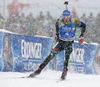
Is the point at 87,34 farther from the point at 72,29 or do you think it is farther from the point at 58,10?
the point at 72,29

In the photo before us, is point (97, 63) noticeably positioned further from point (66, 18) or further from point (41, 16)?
point (66, 18)

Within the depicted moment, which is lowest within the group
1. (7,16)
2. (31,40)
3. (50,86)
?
(50,86)

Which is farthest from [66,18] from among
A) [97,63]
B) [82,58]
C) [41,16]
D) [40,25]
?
[41,16]

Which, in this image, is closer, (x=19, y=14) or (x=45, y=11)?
(x=19, y=14)

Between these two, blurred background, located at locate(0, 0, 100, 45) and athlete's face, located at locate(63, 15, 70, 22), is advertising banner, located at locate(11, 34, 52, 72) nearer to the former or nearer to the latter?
blurred background, located at locate(0, 0, 100, 45)

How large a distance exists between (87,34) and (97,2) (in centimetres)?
421

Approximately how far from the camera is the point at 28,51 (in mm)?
6863

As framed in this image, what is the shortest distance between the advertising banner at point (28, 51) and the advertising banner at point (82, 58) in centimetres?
144

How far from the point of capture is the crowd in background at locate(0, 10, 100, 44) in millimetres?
9656

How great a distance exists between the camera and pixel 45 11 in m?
11.6

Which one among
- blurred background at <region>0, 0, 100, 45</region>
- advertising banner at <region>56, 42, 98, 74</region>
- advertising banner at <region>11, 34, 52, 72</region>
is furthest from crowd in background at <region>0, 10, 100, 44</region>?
advertising banner at <region>11, 34, 52, 72</region>

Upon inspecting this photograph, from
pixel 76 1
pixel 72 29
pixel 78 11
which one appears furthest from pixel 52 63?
pixel 76 1

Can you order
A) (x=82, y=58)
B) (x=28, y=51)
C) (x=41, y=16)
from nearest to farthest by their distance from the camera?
(x=28, y=51)
(x=82, y=58)
(x=41, y=16)

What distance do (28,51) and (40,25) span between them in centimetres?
392
